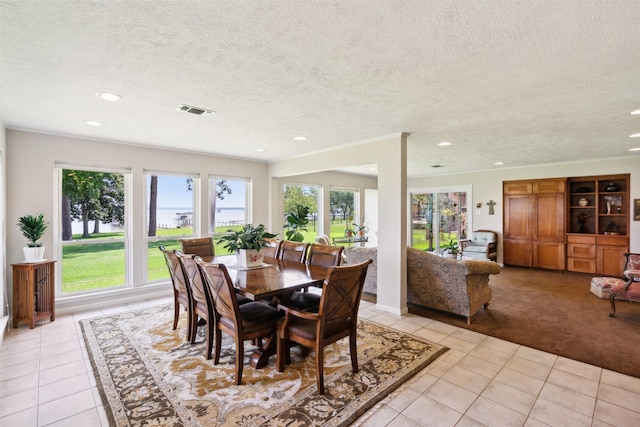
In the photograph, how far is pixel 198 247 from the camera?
4332 mm

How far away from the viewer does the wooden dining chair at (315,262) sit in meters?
2.95

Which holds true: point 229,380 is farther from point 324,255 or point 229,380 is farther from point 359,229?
point 359,229

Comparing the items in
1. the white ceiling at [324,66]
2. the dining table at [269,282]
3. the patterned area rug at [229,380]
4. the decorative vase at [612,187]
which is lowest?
the patterned area rug at [229,380]

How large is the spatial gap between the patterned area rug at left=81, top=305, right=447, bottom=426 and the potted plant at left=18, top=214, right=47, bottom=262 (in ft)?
3.98

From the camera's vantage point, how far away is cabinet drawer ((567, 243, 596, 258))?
6.24m

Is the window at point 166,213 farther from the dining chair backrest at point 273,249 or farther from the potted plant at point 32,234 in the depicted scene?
the dining chair backrest at point 273,249

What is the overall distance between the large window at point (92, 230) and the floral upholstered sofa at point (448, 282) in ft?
14.4

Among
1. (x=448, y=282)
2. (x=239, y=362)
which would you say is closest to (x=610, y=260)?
(x=448, y=282)

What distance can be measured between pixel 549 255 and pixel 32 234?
29.9 ft

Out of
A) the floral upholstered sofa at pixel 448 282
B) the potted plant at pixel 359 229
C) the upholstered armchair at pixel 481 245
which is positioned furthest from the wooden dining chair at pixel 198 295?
the upholstered armchair at pixel 481 245

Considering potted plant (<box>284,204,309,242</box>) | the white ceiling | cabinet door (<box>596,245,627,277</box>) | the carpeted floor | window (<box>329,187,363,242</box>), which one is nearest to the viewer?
the white ceiling

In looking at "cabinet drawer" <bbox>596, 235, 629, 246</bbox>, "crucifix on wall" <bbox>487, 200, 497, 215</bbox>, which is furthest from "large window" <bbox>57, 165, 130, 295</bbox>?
"cabinet drawer" <bbox>596, 235, 629, 246</bbox>

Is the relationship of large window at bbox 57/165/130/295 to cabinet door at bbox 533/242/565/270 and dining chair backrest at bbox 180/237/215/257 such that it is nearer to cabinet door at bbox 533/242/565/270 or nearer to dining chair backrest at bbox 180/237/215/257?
dining chair backrest at bbox 180/237/215/257

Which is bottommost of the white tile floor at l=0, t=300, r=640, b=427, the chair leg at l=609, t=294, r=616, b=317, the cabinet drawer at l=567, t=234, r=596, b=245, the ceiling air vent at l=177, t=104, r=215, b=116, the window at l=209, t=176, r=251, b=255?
the white tile floor at l=0, t=300, r=640, b=427
